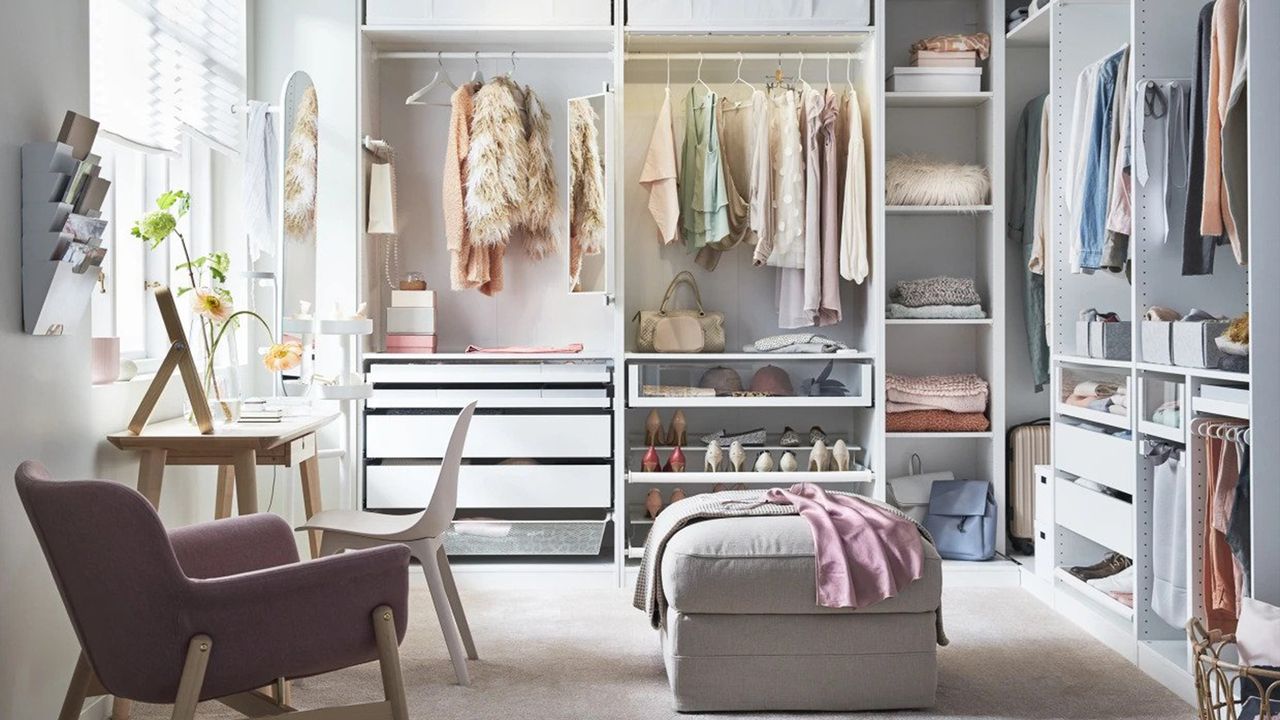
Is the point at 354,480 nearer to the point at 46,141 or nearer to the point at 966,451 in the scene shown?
the point at 46,141

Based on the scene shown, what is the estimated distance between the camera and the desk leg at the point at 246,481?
311 cm

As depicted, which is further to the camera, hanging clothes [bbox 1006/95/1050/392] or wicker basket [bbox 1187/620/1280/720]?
hanging clothes [bbox 1006/95/1050/392]

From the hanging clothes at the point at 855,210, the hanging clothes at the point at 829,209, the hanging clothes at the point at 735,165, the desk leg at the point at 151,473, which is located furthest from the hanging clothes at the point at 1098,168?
the desk leg at the point at 151,473

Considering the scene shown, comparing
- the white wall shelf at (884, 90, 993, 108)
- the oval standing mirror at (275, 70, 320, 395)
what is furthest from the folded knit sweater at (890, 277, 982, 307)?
the oval standing mirror at (275, 70, 320, 395)

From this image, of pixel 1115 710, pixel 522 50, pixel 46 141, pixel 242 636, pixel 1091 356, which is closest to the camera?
pixel 242 636

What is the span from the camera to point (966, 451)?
17.1 feet

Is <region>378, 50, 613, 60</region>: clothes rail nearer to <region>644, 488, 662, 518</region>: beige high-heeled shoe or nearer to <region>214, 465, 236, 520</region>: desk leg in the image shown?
<region>644, 488, 662, 518</region>: beige high-heeled shoe

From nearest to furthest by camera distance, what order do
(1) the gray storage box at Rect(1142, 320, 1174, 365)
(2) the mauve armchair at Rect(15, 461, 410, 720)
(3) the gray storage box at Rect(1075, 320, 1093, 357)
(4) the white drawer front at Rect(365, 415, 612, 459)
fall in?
(2) the mauve armchair at Rect(15, 461, 410, 720)
(1) the gray storage box at Rect(1142, 320, 1174, 365)
(3) the gray storage box at Rect(1075, 320, 1093, 357)
(4) the white drawer front at Rect(365, 415, 612, 459)

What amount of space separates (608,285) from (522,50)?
118 centimetres

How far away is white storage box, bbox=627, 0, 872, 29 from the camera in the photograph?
15.6 ft

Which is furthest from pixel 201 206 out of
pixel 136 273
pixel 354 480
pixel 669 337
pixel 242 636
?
pixel 242 636

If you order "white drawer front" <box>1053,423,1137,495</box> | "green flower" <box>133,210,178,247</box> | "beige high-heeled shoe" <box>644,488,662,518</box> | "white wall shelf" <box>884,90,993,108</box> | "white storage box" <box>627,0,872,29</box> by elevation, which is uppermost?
"white storage box" <box>627,0,872,29</box>

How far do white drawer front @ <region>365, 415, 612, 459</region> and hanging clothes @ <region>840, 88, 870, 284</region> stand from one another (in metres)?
1.16

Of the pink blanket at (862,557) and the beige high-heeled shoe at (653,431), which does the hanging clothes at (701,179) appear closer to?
the beige high-heeled shoe at (653,431)
